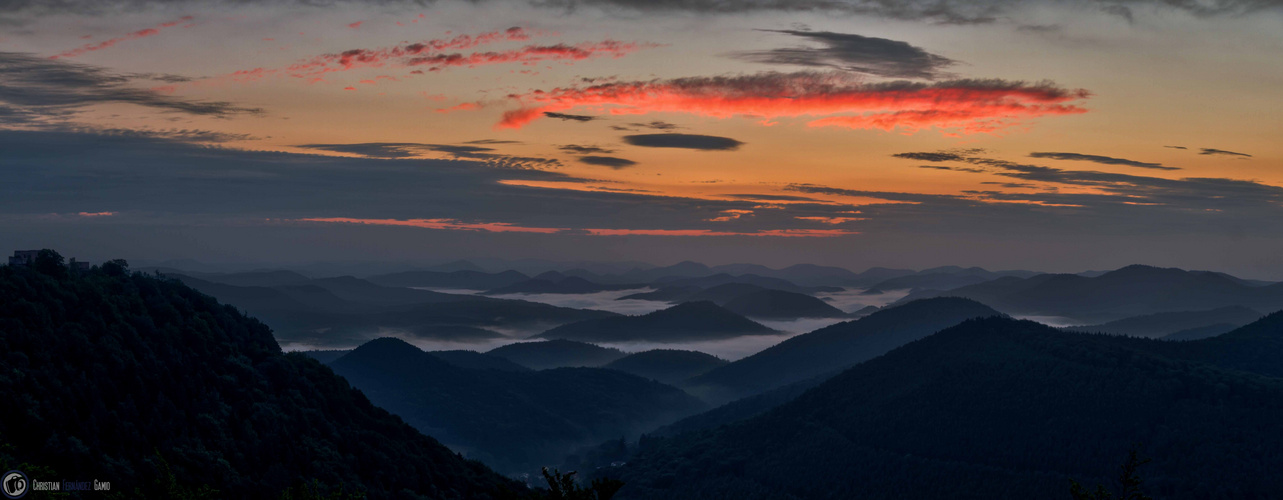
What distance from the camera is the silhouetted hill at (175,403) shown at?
82.6m

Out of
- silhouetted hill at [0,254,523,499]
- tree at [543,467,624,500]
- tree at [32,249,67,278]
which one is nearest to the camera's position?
tree at [543,467,624,500]

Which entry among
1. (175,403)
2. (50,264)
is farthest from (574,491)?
(50,264)

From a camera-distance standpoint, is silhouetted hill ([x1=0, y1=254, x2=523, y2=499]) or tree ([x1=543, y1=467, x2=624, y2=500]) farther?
silhouetted hill ([x1=0, y1=254, x2=523, y2=499])

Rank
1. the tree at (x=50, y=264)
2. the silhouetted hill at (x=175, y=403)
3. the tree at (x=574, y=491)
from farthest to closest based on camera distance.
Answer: the tree at (x=50, y=264) < the silhouetted hill at (x=175, y=403) < the tree at (x=574, y=491)

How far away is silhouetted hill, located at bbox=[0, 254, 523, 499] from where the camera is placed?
82625mm

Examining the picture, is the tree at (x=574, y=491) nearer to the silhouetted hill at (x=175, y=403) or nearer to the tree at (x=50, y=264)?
the silhouetted hill at (x=175, y=403)

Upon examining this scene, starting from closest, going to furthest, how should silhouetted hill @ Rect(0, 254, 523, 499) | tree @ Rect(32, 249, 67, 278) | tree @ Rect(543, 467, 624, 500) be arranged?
tree @ Rect(543, 467, 624, 500), silhouetted hill @ Rect(0, 254, 523, 499), tree @ Rect(32, 249, 67, 278)

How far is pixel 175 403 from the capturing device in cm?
10144

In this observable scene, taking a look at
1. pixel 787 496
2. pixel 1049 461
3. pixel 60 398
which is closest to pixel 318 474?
pixel 60 398

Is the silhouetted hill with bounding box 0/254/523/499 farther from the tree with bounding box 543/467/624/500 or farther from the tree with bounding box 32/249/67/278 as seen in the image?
the tree with bounding box 543/467/624/500

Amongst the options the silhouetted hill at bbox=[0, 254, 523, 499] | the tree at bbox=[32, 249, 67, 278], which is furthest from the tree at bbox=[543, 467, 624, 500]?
the tree at bbox=[32, 249, 67, 278]

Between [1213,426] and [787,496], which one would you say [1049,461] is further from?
[787,496]

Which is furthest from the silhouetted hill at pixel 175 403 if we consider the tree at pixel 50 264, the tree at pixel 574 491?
the tree at pixel 574 491

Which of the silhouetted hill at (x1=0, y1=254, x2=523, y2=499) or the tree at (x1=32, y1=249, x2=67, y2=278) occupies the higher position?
the tree at (x1=32, y1=249, x2=67, y2=278)
